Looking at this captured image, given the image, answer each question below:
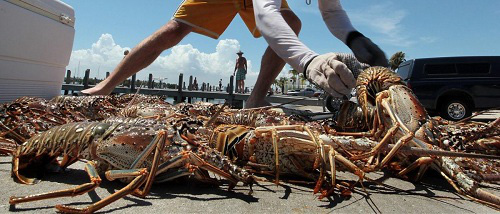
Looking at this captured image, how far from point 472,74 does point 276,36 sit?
1061 cm

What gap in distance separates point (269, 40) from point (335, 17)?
1.42 m

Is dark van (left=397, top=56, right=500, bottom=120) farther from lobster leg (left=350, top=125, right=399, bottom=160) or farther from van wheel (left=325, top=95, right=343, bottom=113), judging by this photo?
lobster leg (left=350, top=125, right=399, bottom=160)

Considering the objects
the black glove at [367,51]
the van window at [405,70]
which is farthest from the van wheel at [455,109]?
the black glove at [367,51]

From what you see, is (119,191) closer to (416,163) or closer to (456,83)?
(416,163)

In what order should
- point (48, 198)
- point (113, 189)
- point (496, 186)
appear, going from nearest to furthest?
point (48, 198), point (113, 189), point (496, 186)

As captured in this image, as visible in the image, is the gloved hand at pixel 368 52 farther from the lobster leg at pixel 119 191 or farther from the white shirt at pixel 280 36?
the lobster leg at pixel 119 191

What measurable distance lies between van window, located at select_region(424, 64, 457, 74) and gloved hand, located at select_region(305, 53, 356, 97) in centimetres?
1002

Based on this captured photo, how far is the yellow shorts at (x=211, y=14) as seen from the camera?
11.6ft

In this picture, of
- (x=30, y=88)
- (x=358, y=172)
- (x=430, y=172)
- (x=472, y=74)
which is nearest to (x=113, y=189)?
(x=358, y=172)

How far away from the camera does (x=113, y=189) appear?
4.92ft

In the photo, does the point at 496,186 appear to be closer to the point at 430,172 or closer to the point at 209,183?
the point at 430,172

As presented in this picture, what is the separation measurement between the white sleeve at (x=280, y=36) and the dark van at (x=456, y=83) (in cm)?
904

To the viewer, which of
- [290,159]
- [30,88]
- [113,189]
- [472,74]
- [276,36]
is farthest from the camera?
[472,74]

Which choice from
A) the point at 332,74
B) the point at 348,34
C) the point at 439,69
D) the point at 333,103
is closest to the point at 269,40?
the point at 332,74
